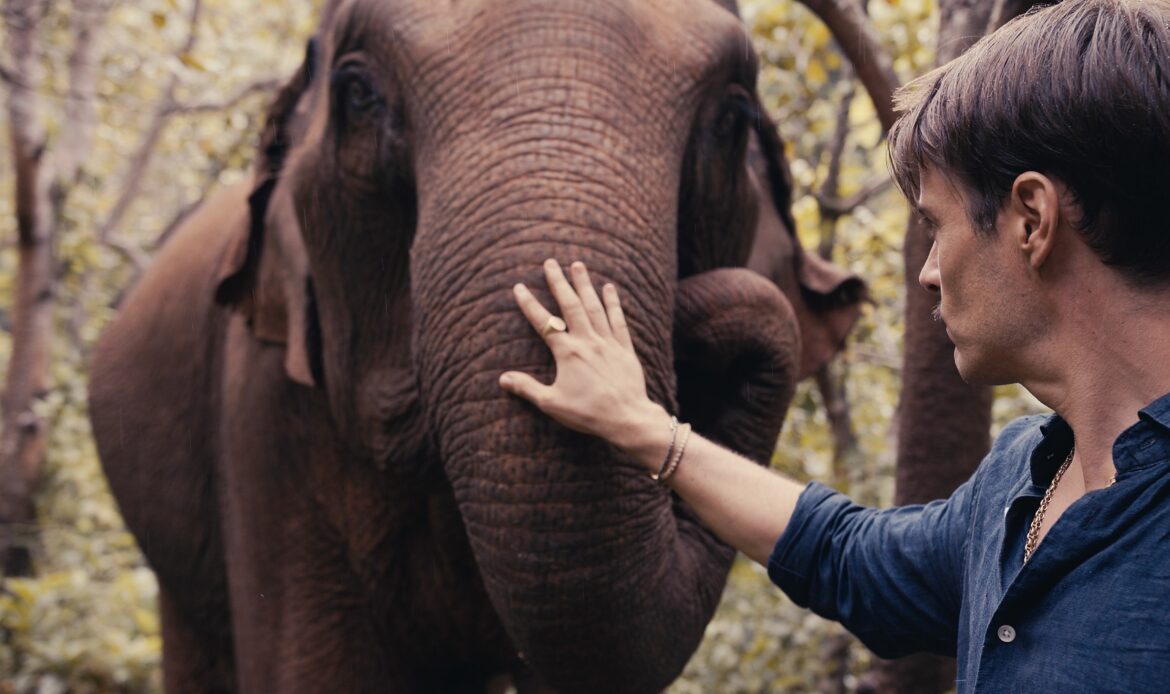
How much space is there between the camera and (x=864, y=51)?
146 inches

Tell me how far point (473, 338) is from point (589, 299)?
24cm

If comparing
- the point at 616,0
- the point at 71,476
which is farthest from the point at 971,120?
the point at 71,476

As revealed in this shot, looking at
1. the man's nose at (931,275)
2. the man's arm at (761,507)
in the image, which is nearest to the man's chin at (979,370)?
the man's nose at (931,275)

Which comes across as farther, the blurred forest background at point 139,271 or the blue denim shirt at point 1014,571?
the blurred forest background at point 139,271

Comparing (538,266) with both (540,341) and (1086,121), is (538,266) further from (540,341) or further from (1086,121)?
(1086,121)

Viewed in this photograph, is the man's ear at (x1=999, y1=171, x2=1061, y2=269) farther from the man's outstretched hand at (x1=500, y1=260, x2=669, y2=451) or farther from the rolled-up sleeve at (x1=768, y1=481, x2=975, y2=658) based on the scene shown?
A: the man's outstretched hand at (x1=500, y1=260, x2=669, y2=451)

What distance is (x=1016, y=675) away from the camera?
166 cm

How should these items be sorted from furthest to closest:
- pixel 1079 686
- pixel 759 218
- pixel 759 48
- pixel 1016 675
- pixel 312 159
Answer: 1. pixel 759 48
2. pixel 759 218
3. pixel 312 159
4. pixel 1016 675
5. pixel 1079 686

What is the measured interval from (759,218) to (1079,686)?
7.17 feet

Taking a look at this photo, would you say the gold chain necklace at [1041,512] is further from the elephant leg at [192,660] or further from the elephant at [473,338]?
the elephant leg at [192,660]

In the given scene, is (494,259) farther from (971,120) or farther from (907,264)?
(907,264)

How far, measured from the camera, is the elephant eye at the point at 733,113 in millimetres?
3010

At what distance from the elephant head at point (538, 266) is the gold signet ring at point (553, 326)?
0.17 ft

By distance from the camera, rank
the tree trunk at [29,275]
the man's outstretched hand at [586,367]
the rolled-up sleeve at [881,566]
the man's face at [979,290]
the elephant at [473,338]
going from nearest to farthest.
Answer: the man's face at [979,290]
the rolled-up sleeve at [881,566]
the man's outstretched hand at [586,367]
the elephant at [473,338]
the tree trunk at [29,275]
